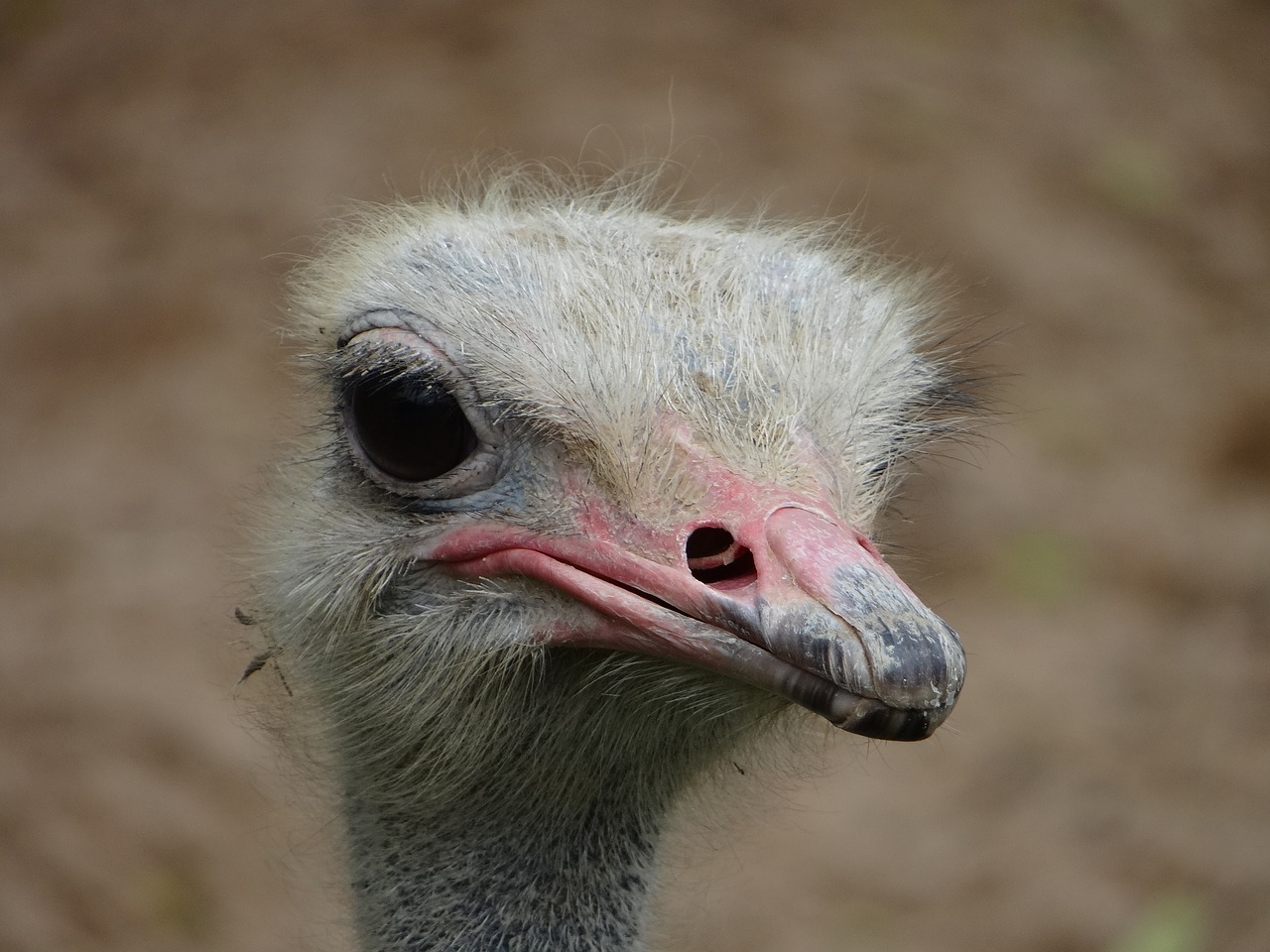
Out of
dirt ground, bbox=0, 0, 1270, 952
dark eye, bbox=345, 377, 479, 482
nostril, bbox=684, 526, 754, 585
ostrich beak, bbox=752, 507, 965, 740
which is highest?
dirt ground, bbox=0, 0, 1270, 952

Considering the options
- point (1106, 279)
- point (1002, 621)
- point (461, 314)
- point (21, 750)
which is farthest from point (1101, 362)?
point (461, 314)

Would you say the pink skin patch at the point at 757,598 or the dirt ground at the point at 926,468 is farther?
the dirt ground at the point at 926,468

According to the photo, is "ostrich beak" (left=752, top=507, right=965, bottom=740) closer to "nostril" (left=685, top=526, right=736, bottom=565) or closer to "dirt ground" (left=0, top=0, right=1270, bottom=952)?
"nostril" (left=685, top=526, right=736, bottom=565)

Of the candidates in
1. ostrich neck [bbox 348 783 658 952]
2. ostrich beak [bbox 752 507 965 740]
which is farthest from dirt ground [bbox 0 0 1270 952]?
ostrich beak [bbox 752 507 965 740]

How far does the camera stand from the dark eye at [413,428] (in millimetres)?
1949

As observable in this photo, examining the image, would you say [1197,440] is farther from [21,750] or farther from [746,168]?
[21,750]

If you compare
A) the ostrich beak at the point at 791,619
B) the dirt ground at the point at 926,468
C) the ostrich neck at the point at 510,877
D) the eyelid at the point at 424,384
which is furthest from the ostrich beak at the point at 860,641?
the dirt ground at the point at 926,468

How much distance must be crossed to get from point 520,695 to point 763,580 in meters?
0.53

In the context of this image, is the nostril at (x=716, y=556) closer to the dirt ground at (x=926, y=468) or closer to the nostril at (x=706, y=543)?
the nostril at (x=706, y=543)

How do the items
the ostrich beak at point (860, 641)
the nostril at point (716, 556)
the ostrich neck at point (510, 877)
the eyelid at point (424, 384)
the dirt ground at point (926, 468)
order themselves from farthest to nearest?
the dirt ground at point (926, 468)
the ostrich neck at point (510, 877)
the eyelid at point (424, 384)
the nostril at point (716, 556)
the ostrich beak at point (860, 641)

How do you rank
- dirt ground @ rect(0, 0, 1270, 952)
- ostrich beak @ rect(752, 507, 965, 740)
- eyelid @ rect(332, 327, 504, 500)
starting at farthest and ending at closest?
dirt ground @ rect(0, 0, 1270, 952), eyelid @ rect(332, 327, 504, 500), ostrich beak @ rect(752, 507, 965, 740)

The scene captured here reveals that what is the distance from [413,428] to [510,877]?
64cm

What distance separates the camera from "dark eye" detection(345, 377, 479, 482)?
6.40ft

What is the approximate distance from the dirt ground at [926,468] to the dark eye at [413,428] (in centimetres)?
282
